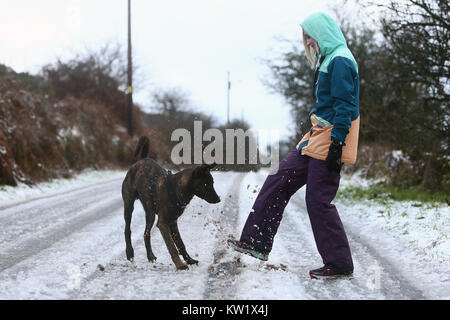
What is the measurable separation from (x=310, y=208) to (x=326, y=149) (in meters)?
0.52

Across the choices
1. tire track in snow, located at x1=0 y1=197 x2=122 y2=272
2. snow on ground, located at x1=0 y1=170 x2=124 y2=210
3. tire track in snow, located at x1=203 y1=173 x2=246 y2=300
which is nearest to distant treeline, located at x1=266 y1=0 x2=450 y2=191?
tire track in snow, located at x1=203 y1=173 x2=246 y2=300

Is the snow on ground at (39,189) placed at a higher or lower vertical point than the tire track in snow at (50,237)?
lower

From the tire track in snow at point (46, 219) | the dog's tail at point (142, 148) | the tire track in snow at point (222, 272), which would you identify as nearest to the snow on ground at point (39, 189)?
the tire track in snow at point (46, 219)

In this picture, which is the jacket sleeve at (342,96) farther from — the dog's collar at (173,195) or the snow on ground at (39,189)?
the snow on ground at (39,189)

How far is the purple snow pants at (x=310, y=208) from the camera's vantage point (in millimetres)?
3891

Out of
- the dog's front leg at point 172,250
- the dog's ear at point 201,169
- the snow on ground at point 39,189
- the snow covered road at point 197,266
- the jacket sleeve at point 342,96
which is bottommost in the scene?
the snow on ground at point 39,189

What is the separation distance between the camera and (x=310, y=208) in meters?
3.97

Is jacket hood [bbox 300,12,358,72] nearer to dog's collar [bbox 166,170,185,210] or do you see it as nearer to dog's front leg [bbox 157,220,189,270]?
dog's collar [bbox 166,170,185,210]

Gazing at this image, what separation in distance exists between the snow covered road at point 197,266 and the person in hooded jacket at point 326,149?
0.24m

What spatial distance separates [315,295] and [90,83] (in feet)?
81.8

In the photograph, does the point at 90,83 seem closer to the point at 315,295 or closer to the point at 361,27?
the point at 361,27

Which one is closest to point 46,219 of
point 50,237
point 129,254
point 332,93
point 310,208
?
point 50,237

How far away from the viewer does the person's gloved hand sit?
12.3 feet
